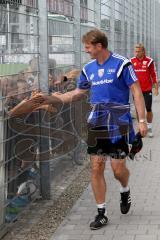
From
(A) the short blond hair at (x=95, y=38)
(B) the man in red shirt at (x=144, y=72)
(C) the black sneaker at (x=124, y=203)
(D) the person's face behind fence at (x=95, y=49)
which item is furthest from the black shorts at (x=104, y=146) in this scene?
(B) the man in red shirt at (x=144, y=72)

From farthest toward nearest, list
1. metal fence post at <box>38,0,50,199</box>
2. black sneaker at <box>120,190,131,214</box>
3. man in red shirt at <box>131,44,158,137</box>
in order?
man in red shirt at <box>131,44,158,137</box> → metal fence post at <box>38,0,50,199</box> → black sneaker at <box>120,190,131,214</box>

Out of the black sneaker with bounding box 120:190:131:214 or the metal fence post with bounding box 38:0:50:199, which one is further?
the metal fence post with bounding box 38:0:50:199

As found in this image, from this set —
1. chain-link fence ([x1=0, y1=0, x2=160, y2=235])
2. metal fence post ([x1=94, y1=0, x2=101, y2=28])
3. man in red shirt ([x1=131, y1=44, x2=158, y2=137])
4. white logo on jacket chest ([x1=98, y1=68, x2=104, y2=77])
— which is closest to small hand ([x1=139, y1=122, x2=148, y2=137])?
white logo on jacket chest ([x1=98, y1=68, x2=104, y2=77])

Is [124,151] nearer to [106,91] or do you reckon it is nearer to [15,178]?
[106,91]

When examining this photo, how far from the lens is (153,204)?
6.32m

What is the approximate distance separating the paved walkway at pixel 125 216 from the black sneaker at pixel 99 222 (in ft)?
0.16

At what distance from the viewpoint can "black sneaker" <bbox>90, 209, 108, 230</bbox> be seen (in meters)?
5.52

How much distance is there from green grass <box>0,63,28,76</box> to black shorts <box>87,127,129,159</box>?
98 cm

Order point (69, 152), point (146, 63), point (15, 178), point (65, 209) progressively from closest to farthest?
point (15, 178)
point (65, 209)
point (69, 152)
point (146, 63)

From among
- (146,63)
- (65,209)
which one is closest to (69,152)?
(65,209)

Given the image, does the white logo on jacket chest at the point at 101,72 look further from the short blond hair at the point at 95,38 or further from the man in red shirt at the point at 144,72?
the man in red shirt at the point at 144,72

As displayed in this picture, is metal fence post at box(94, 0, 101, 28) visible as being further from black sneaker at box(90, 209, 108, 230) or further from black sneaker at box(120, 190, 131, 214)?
black sneaker at box(90, 209, 108, 230)

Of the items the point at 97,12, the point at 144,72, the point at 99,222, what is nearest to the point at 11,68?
the point at 99,222

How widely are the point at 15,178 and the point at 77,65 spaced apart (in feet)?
11.4
